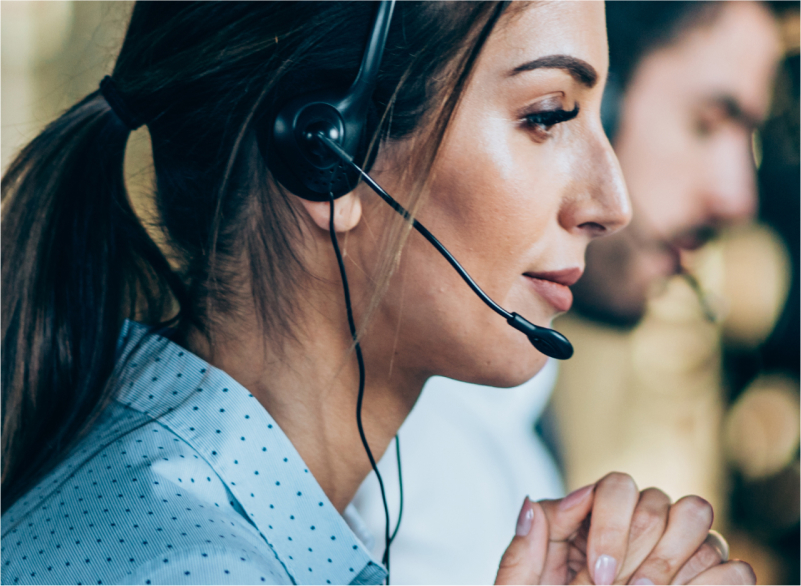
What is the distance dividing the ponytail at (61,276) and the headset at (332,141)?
0.75ft

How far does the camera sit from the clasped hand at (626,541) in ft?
2.06

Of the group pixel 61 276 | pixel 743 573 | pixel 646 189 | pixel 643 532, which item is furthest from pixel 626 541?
pixel 61 276

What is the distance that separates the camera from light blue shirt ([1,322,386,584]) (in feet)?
1.47

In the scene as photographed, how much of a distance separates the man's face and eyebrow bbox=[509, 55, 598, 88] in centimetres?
45

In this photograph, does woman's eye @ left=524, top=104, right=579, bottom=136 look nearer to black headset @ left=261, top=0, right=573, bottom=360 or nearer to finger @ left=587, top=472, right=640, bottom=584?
black headset @ left=261, top=0, right=573, bottom=360

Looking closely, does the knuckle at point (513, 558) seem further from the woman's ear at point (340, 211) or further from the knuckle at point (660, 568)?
the woman's ear at point (340, 211)

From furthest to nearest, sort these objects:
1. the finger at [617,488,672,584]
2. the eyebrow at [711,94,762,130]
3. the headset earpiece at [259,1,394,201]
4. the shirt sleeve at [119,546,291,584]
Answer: the eyebrow at [711,94,762,130]
the finger at [617,488,672,584]
the headset earpiece at [259,1,394,201]
the shirt sleeve at [119,546,291,584]

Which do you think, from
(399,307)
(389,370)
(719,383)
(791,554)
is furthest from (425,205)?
(791,554)

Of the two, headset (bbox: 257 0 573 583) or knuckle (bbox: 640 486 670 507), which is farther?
knuckle (bbox: 640 486 670 507)

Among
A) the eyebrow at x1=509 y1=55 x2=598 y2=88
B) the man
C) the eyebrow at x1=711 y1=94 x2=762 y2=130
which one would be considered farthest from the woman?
the eyebrow at x1=711 y1=94 x2=762 y2=130

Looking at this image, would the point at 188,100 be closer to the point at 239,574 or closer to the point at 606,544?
the point at 239,574

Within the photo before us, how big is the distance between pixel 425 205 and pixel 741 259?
2.25ft

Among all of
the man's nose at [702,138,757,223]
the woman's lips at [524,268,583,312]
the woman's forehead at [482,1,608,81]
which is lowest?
the man's nose at [702,138,757,223]

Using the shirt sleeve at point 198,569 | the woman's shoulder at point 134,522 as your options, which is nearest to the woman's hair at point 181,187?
the woman's shoulder at point 134,522
